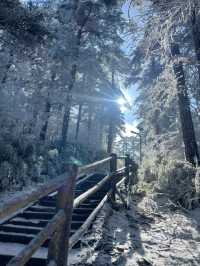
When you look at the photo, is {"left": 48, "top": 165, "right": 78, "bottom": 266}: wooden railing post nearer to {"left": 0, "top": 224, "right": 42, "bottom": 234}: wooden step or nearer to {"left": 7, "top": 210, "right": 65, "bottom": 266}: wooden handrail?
{"left": 7, "top": 210, "right": 65, "bottom": 266}: wooden handrail

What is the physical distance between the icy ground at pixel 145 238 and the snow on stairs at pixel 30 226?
1.71 feet

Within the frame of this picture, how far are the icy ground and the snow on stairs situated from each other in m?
0.52

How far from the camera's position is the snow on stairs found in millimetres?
4344

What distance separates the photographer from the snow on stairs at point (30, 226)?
14.3 ft

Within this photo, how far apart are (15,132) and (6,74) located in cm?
866

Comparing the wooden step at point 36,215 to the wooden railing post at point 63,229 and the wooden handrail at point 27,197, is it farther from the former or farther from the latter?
the wooden handrail at point 27,197

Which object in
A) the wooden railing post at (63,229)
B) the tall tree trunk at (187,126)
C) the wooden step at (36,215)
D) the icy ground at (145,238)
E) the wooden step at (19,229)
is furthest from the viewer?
the tall tree trunk at (187,126)

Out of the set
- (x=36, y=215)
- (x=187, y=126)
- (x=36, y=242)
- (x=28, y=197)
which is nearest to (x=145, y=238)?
(x=36, y=215)

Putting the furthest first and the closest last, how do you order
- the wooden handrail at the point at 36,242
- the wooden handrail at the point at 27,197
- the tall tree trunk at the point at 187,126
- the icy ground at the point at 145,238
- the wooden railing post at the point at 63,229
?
the tall tree trunk at the point at 187,126
the icy ground at the point at 145,238
the wooden railing post at the point at 63,229
the wooden handrail at the point at 36,242
the wooden handrail at the point at 27,197

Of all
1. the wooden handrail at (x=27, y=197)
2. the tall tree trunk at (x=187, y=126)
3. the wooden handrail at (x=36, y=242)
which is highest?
the tall tree trunk at (x=187, y=126)

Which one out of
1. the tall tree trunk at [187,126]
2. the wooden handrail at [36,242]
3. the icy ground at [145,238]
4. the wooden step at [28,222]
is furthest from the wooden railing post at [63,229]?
the tall tree trunk at [187,126]

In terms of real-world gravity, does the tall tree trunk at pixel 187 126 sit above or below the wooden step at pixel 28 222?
above

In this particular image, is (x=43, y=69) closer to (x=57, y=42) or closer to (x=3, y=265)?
(x=57, y=42)

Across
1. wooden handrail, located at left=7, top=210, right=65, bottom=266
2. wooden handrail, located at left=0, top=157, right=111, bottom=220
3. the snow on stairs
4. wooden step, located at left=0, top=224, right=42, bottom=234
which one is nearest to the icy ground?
the snow on stairs
